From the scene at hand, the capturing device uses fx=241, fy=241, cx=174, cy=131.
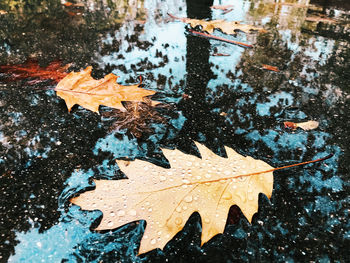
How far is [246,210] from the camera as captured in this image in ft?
2.36

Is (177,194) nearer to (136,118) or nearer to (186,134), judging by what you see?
(186,134)

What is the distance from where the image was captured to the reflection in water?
0.66 m

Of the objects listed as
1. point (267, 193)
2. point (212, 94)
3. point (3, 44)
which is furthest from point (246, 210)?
point (3, 44)

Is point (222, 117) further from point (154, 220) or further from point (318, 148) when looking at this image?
point (154, 220)

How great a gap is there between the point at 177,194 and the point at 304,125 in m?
0.72

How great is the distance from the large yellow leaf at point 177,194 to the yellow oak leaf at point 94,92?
425mm

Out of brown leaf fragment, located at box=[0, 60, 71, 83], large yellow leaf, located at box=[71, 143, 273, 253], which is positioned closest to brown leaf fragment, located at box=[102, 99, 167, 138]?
large yellow leaf, located at box=[71, 143, 273, 253]

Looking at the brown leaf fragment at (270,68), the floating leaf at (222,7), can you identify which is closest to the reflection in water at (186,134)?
the brown leaf fragment at (270,68)

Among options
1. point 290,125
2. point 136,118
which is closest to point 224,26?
point 290,125

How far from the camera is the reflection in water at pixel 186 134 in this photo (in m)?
0.66

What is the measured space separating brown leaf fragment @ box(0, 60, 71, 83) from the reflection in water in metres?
0.10

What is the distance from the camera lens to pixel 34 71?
1426mm

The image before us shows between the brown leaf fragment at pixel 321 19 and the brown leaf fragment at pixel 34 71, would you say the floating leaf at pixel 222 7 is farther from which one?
the brown leaf fragment at pixel 34 71

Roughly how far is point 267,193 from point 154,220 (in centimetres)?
38
